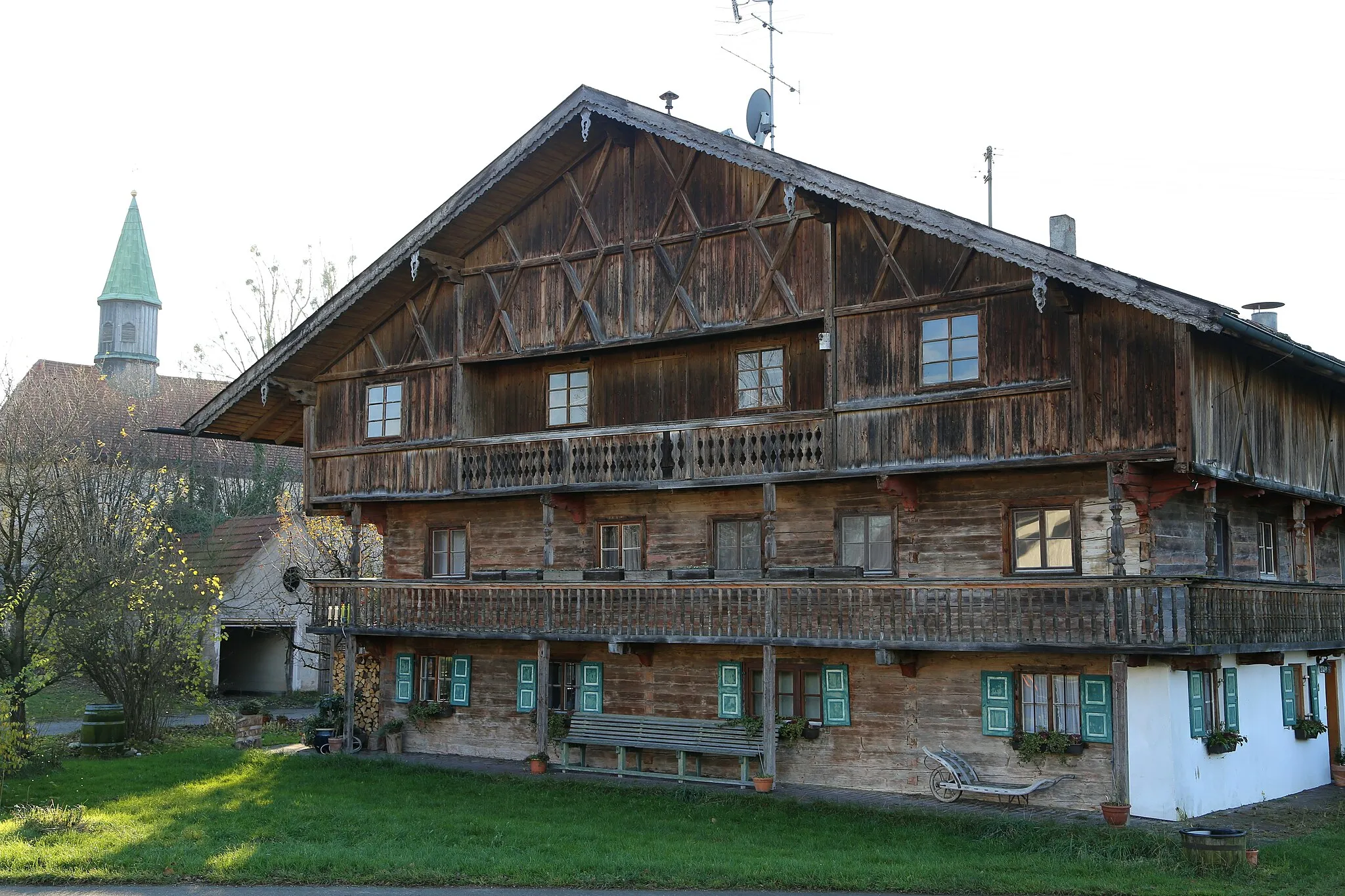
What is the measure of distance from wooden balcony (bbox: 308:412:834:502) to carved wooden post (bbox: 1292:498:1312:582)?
8.63 m

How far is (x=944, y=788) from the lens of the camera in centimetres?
2153

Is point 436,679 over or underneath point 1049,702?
underneath

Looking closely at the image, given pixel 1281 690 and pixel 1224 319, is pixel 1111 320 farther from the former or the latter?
pixel 1281 690

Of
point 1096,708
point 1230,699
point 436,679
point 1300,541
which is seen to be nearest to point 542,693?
point 436,679

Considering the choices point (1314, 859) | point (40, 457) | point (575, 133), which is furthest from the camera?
point (40, 457)

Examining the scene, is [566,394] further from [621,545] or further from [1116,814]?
[1116,814]

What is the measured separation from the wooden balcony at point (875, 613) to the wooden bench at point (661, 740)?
176 centimetres

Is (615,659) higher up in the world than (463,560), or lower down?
lower down

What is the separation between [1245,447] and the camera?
71.0 ft

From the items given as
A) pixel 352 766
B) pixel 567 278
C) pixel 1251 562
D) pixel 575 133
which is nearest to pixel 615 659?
pixel 352 766

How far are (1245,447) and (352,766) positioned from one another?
1702cm

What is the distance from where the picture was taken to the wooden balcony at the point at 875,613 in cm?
1922

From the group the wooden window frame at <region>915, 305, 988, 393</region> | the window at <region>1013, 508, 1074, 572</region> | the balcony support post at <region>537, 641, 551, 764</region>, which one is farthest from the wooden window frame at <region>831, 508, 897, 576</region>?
the balcony support post at <region>537, 641, 551, 764</region>

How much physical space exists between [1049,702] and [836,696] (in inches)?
148
